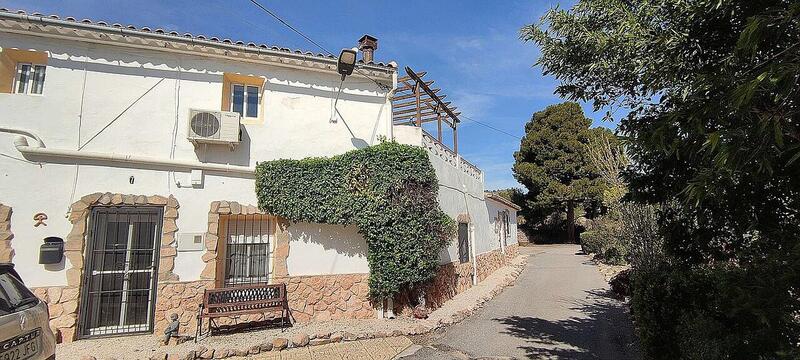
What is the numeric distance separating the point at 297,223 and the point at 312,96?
2895 mm

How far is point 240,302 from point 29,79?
5799 mm

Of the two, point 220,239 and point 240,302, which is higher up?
point 220,239

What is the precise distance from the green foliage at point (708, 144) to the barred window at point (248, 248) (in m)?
6.27

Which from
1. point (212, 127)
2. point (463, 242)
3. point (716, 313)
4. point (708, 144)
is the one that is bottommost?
point (716, 313)

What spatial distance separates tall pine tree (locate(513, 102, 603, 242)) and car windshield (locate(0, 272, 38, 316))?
3053cm

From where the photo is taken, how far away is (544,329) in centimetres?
820

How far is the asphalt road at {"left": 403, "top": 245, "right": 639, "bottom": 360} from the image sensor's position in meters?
6.68

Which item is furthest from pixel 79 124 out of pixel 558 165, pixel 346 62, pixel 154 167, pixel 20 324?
pixel 558 165

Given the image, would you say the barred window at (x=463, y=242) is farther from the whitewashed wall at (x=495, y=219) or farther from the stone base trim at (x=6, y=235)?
the stone base trim at (x=6, y=235)

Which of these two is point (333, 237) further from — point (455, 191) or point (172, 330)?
point (455, 191)

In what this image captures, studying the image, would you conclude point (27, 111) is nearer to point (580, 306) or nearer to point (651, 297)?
point (651, 297)

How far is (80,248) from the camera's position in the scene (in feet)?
23.1

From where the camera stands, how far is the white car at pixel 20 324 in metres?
3.56

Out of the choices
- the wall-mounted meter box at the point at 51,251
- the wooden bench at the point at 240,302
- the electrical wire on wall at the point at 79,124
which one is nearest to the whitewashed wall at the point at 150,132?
the electrical wire on wall at the point at 79,124
